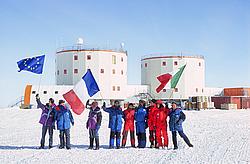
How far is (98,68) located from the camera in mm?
44625

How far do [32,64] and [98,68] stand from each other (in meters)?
29.7

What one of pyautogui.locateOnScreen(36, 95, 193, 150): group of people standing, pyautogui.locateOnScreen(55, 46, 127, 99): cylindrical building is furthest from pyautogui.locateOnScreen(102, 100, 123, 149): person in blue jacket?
pyautogui.locateOnScreen(55, 46, 127, 99): cylindrical building

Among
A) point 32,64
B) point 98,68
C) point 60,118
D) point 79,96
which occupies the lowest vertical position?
point 60,118

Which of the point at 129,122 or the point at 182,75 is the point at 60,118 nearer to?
the point at 129,122

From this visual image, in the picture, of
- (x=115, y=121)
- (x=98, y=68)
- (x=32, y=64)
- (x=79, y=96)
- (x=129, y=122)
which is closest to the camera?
(x=115, y=121)

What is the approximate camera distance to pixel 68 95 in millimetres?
12609

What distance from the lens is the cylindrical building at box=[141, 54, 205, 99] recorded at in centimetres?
5072

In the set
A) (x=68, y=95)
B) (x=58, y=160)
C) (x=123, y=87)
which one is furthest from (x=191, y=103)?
(x=58, y=160)

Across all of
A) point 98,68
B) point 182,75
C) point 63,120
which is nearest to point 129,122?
point 63,120

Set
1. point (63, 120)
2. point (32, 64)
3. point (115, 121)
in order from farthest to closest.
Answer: point (32, 64) → point (115, 121) → point (63, 120)

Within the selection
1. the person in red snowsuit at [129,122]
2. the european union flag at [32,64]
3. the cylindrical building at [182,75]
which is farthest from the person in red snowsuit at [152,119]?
the cylindrical building at [182,75]

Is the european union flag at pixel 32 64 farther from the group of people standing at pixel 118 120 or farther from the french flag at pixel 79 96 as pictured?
the group of people standing at pixel 118 120

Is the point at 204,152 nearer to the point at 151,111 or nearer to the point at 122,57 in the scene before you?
the point at 151,111

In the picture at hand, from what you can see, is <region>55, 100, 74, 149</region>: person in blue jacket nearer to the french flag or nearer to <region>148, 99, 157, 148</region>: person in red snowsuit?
the french flag
